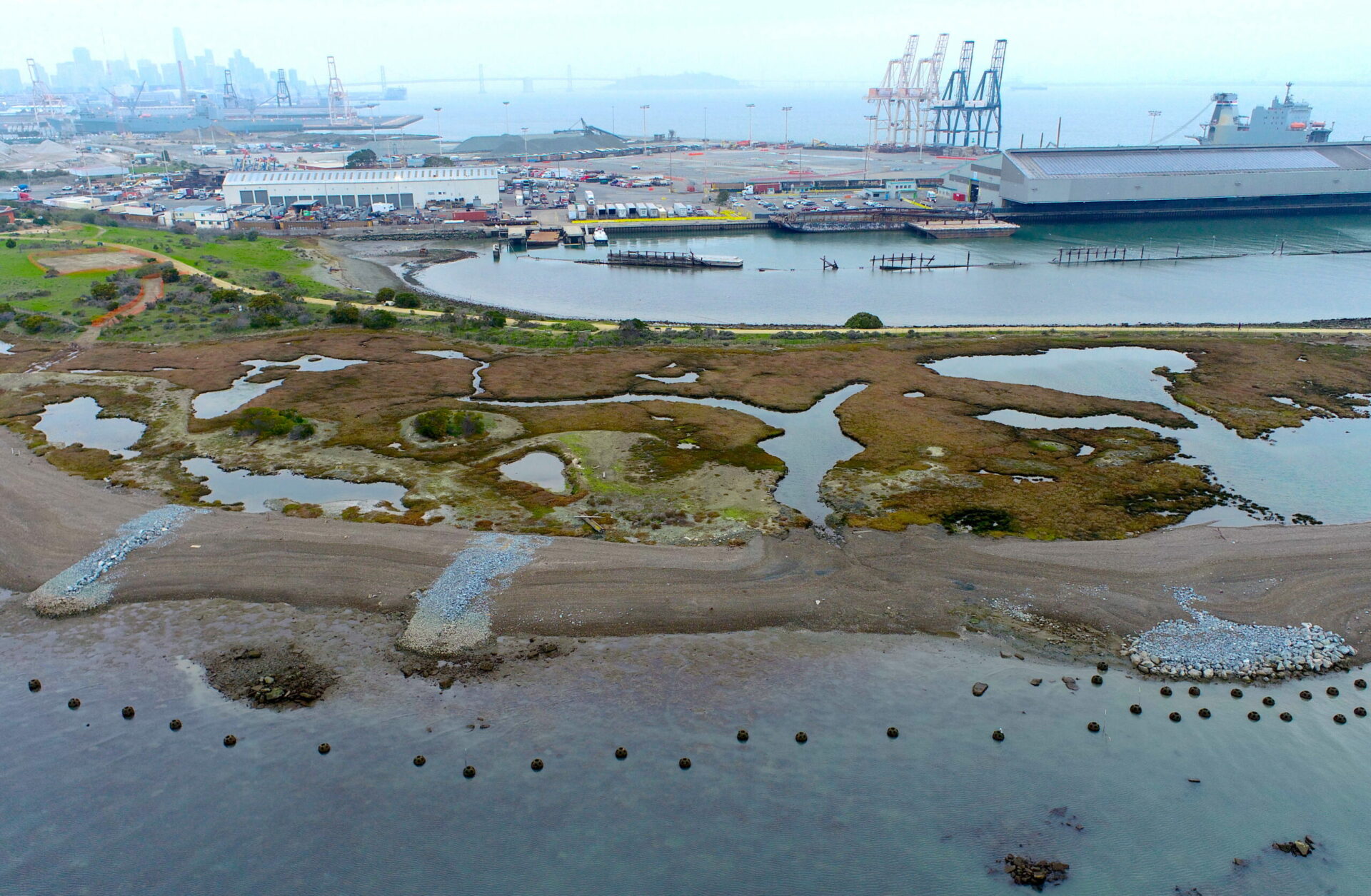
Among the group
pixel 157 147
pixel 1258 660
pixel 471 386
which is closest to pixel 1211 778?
pixel 1258 660

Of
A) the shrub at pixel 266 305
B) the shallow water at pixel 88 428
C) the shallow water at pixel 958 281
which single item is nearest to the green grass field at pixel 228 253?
the shrub at pixel 266 305

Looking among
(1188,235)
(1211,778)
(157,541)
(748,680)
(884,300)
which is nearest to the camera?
(1211,778)

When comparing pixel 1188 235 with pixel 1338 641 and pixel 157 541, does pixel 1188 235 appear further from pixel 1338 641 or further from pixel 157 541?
pixel 157 541

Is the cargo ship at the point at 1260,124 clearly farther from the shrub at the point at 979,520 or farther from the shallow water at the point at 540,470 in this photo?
the shallow water at the point at 540,470

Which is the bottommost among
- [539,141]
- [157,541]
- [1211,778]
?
[1211,778]

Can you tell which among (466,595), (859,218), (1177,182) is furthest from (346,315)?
(1177,182)

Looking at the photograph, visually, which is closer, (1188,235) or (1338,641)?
(1338,641)

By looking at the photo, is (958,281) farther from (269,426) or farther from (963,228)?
(269,426)
